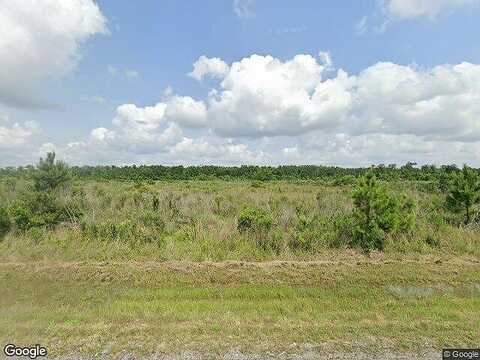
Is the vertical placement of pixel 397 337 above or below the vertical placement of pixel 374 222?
below

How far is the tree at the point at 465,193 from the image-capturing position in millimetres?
12445

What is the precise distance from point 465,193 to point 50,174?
1677cm

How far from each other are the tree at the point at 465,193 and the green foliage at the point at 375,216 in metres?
2.99

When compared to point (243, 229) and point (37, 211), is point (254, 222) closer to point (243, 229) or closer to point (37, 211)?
point (243, 229)

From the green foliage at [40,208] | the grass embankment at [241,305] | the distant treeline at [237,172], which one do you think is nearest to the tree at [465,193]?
the grass embankment at [241,305]

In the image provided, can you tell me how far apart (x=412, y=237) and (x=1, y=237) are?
43.4 feet

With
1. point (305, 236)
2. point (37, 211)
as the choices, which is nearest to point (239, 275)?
point (305, 236)

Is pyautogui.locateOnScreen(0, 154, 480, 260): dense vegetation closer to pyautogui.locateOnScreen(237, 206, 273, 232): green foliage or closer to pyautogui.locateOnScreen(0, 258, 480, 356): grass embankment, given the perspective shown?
pyautogui.locateOnScreen(237, 206, 273, 232): green foliage

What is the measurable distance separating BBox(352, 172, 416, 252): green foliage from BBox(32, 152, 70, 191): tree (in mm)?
12362

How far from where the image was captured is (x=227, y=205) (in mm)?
15961

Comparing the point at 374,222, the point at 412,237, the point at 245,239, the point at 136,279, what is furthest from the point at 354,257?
the point at 136,279

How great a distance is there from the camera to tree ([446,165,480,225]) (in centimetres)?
1245

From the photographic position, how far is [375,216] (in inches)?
413

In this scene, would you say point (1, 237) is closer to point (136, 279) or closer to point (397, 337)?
point (136, 279)
